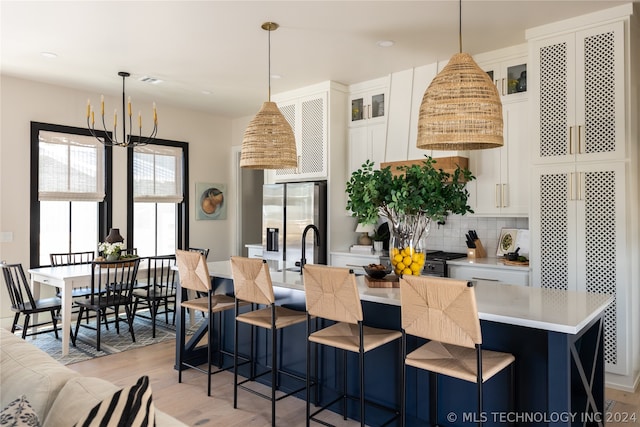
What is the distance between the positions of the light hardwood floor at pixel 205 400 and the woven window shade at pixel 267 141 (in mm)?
1657

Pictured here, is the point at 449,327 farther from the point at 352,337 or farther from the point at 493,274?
the point at 493,274

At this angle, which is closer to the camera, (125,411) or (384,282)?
(125,411)

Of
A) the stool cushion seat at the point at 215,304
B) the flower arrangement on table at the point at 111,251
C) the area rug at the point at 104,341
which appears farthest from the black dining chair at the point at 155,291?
the stool cushion seat at the point at 215,304

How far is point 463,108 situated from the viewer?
2.23m

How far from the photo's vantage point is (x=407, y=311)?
7.02 ft

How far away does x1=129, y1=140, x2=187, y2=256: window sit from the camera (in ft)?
19.9

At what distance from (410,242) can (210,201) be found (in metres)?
4.76

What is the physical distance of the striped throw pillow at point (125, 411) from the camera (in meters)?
1.01

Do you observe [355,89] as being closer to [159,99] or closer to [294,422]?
[159,99]

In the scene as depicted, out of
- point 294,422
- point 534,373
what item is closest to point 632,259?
point 534,373

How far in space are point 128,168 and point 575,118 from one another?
16.7 feet

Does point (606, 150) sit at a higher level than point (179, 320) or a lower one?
higher

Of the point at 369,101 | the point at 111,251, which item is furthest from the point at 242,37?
the point at 111,251

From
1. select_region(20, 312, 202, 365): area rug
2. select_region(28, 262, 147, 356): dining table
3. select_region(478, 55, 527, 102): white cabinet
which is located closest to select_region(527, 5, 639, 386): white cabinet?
select_region(478, 55, 527, 102): white cabinet
